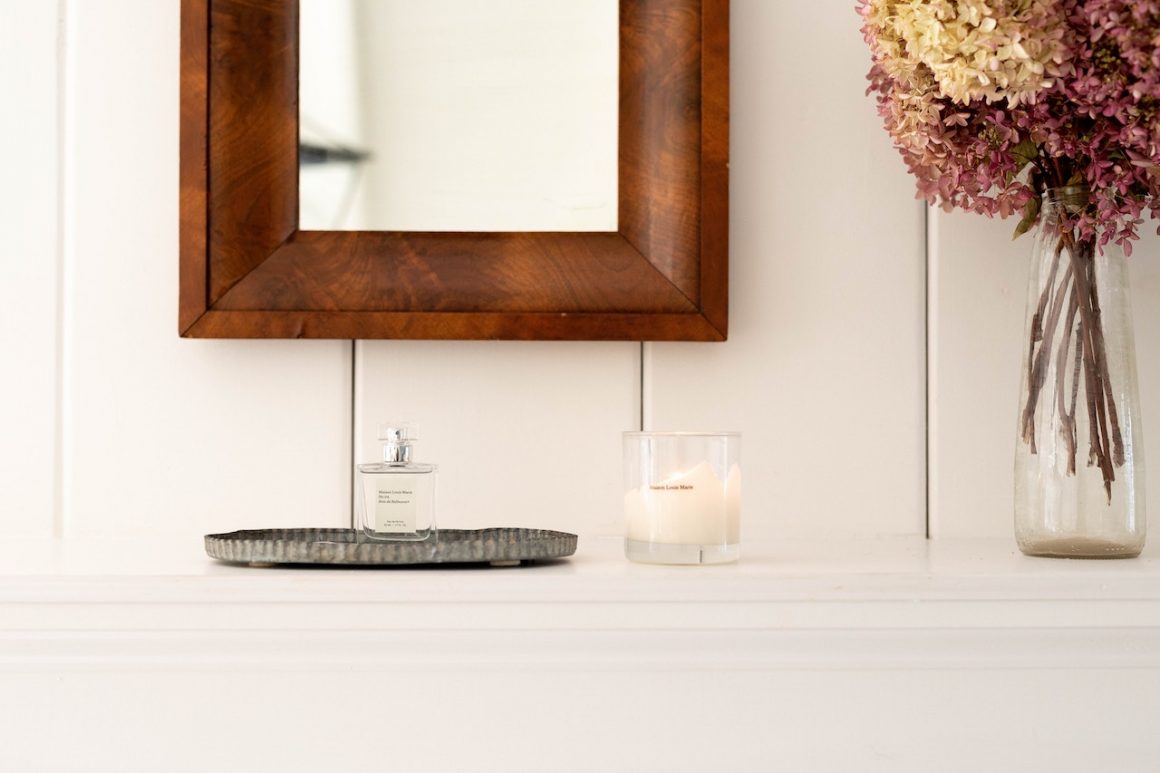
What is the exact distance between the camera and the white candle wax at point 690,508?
25.6 inches

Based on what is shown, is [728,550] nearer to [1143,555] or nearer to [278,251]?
[1143,555]

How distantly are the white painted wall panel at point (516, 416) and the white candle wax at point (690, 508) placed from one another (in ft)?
0.63

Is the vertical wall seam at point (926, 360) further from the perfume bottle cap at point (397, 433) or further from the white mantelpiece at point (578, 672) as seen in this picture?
the perfume bottle cap at point (397, 433)

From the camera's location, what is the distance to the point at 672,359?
0.85 meters

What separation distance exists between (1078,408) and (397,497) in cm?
42

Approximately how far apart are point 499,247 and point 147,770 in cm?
42

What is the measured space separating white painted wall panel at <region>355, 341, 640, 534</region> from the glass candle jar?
0.19 metres

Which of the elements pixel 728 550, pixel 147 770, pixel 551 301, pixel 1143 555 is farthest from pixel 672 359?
pixel 147 770

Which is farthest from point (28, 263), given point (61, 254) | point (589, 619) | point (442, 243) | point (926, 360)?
point (926, 360)

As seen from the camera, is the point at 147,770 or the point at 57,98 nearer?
the point at 147,770

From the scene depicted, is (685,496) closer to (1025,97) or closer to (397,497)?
(397,497)

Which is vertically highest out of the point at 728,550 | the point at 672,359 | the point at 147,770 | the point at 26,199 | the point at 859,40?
the point at 859,40

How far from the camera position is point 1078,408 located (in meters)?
0.71

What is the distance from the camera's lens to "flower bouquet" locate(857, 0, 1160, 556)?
64 centimetres
